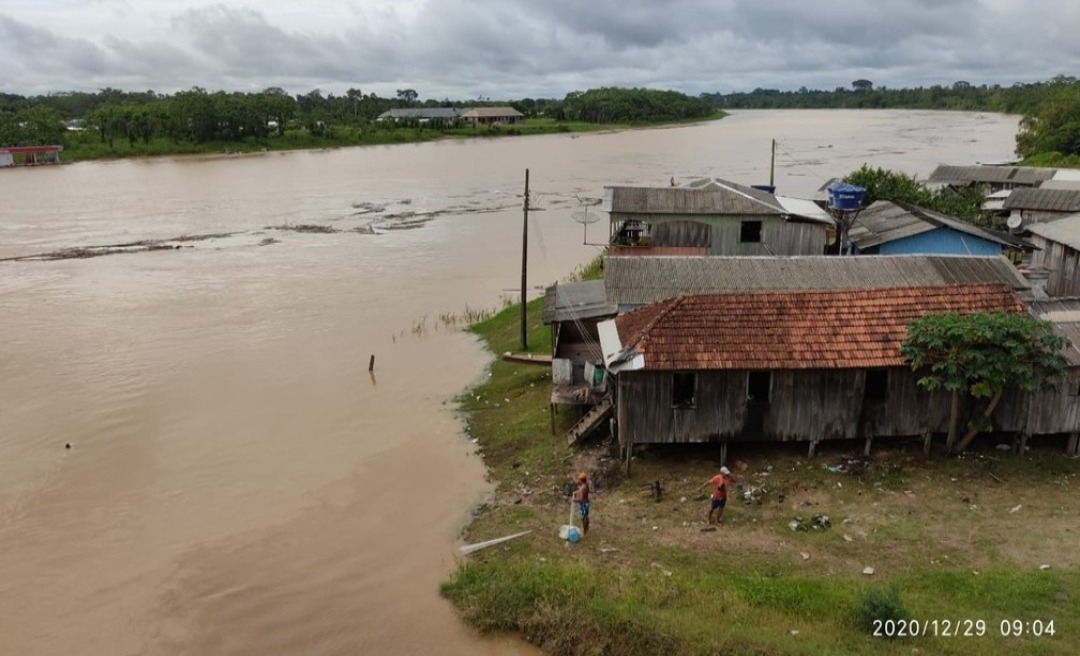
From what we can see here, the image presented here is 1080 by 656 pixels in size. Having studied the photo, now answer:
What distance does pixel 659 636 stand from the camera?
9.68 m

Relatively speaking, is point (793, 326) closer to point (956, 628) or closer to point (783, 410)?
point (783, 410)

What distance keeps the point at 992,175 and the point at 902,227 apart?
812 inches

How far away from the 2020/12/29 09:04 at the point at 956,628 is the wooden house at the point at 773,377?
4837 millimetres

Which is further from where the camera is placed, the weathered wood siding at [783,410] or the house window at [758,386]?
the house window at [758,386]

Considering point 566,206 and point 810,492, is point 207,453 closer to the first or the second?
point 810,492

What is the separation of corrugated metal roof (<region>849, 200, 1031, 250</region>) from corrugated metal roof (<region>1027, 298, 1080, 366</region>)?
8.50 m

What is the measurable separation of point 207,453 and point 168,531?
3.24 meters

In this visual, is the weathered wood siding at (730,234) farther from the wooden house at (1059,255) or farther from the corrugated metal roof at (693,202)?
the wooden house at (1059,255)

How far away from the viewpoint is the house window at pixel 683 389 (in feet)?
45.5

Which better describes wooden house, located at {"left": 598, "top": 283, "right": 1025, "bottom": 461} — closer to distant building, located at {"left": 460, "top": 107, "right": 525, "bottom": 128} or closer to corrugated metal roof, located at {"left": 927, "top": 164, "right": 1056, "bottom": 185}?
corrugated metal roof, located at {"left": 927, "top": 164, "right": 1056, "bottom": 185}

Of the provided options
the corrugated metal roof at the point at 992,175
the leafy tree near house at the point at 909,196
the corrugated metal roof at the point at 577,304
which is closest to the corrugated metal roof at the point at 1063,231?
the leafy tree near house at the point at 909,196

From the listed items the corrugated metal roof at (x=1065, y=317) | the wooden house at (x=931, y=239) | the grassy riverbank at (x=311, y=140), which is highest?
the grassy riverbank at (x=311, y=140)

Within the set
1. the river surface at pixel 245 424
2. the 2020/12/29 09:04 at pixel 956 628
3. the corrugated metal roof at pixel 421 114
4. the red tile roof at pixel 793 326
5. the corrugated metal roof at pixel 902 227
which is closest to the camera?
the 2020/12/29 09:04 at pixel 956 628

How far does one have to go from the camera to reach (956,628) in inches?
371
